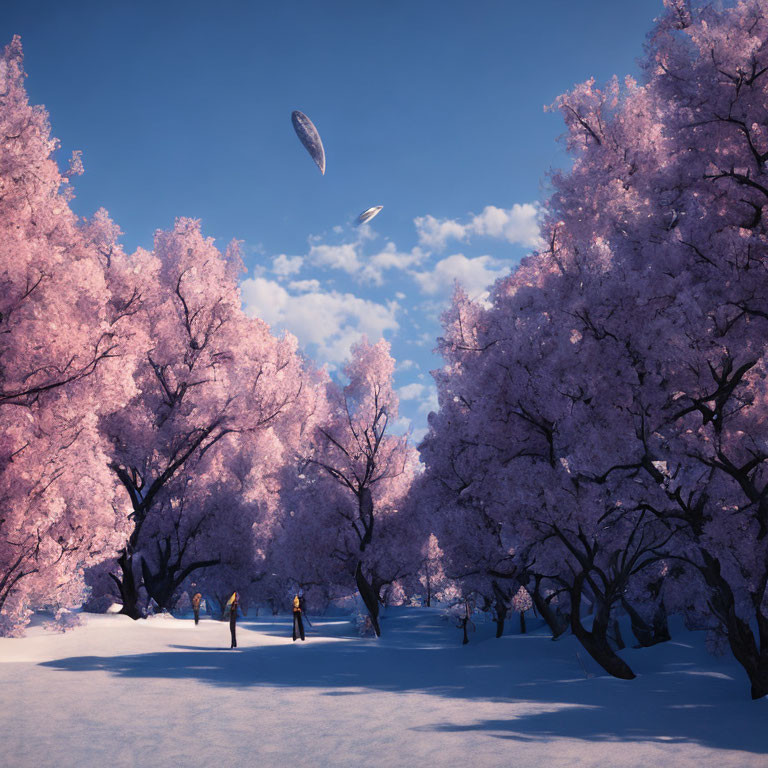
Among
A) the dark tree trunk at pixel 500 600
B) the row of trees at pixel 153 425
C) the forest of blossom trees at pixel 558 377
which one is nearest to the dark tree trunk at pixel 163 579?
the row of trees at pixel 153 425

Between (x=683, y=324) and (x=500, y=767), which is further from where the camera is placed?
(x=683, y=324)

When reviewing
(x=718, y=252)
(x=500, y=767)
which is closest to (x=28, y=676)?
(x=500, y=767)

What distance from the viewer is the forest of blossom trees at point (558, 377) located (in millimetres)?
9562

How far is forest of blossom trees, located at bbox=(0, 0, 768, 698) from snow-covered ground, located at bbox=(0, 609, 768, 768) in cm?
137

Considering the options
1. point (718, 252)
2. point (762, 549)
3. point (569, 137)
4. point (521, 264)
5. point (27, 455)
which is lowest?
point (762, 549)

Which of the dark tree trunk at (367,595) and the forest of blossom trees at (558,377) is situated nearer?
the forest of blossom trees at (558,377)

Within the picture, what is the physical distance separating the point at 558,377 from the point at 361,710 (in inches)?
295

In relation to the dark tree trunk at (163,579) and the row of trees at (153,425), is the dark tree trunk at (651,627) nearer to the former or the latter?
the row of trees at (153,425)

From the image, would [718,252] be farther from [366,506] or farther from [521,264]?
[366,506]

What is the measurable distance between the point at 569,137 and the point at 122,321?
13203 millimetres

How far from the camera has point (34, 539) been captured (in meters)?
12.9

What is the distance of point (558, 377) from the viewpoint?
12.9 m

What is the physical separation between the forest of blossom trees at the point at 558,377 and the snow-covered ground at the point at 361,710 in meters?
1.37

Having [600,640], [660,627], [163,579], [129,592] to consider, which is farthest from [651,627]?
[163,579]
